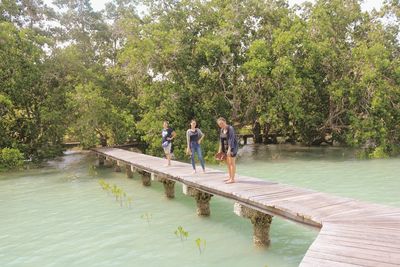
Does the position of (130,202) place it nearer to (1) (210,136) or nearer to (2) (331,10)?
(1) (210,136)

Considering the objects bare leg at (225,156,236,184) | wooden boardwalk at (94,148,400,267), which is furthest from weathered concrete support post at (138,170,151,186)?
bare leg at (225,156,236,184)

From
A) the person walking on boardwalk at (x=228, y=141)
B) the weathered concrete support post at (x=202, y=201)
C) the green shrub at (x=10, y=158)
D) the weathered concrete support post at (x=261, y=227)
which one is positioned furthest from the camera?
the green shrub at (x=10, y=158)

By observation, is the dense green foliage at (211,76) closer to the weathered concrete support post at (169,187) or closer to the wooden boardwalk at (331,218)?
the weathered concrete support post at (169,187)

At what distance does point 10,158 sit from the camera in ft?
74.3

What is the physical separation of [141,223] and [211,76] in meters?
16.1

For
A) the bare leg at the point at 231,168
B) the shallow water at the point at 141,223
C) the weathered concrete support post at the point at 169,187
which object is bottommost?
the shallow water at the point at 141,223

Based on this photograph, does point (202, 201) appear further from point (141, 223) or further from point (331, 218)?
point (331, 218)

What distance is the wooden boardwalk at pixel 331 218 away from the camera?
533cm

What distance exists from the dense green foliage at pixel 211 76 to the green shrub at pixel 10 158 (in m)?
1.76

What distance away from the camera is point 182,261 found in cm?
793

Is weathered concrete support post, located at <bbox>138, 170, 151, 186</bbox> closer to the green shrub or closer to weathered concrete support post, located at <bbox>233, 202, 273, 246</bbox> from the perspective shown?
weathered concrete support post, located at <bbox>233, 202, 273, 246</bbox>

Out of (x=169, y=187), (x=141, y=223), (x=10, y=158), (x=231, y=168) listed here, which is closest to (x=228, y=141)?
(x=231, y=168)

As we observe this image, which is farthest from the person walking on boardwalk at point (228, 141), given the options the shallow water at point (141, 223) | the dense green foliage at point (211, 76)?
the dense green foliage at point (211, 76)

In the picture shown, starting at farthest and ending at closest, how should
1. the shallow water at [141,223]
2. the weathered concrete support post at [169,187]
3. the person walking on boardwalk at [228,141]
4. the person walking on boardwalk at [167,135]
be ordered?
the person walking on boardwalk at [167,135] → the weathered concrete support post at [169,187] → the person walking on boardwalk at [228,141] → the shallow water at [141,223]
